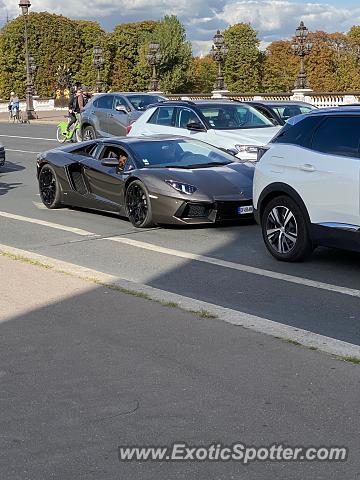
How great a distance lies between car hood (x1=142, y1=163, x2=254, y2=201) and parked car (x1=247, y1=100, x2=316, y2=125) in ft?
24.4

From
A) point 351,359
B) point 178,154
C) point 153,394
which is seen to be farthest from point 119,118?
point 153,394

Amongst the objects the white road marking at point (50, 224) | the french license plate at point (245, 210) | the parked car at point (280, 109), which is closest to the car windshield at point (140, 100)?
the parked car at point (280, 109)

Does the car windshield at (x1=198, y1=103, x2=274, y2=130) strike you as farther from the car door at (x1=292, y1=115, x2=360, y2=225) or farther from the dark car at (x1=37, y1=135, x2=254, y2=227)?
the car door at (x1=292, y1=115, x2=360, y2=225)

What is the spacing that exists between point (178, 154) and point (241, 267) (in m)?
3.78

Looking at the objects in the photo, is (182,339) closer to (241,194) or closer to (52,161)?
(241,194)

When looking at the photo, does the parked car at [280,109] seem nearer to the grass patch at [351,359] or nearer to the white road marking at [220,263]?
the white road marking at [220,263]

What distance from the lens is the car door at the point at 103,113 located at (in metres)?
26.3

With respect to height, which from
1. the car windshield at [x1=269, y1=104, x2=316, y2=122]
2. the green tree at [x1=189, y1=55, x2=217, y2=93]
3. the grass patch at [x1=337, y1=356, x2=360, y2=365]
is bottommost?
the grass patch at [x1=337, y1=356, x2=360, y2=365]

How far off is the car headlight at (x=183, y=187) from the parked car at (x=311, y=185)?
1.68 meters

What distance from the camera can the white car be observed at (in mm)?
16359

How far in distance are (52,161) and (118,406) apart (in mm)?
9129

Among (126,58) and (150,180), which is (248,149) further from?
(126,58)

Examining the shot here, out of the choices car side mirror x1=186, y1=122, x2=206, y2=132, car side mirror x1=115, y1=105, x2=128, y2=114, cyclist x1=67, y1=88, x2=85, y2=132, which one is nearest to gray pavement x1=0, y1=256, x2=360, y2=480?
car side mirror x1=186, y1=122, x2=206, y2=132

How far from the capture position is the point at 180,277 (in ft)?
28.9
